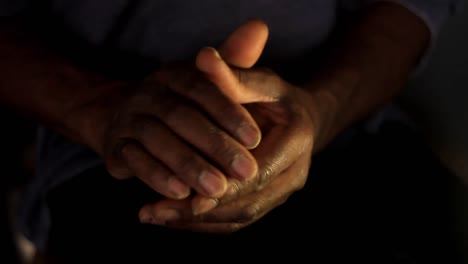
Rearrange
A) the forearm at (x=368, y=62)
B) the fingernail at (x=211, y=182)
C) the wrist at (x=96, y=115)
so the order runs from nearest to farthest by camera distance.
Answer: the fingernail at (x=211, y=182), the wrist at (x=96, y=115), the forearm at (x=368, y=62)

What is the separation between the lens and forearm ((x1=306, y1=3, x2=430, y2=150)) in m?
0.72

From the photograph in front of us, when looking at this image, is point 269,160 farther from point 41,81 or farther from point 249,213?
point 41,81

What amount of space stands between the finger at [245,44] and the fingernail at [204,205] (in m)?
0.14

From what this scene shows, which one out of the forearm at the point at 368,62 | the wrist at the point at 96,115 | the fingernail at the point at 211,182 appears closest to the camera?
the fingernail at the point at 211,182

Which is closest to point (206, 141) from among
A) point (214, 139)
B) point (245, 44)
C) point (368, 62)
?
point (214, 139)

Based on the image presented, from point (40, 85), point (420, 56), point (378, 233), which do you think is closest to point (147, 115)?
point (40, 85)

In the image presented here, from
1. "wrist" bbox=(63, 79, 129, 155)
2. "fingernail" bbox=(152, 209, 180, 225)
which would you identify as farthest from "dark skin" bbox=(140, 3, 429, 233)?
"wrist" bbox=(63, 79, 129, 155)

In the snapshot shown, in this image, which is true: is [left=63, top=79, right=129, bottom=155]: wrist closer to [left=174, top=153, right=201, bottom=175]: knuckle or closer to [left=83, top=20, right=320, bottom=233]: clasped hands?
[left=83, top=20, right=320, bottom=233]: clasped hands

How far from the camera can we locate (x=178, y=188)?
499 mm

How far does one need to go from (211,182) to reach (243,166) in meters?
0.03

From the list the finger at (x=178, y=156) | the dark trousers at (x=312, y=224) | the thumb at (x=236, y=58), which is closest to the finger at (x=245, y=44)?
the thumb at (x=236, y=58)

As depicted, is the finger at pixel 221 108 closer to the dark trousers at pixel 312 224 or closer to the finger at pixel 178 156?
the finger at pixel 178 156

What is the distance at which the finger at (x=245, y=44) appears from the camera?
0.53 meters

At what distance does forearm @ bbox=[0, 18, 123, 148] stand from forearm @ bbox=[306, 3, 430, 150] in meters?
0.29
